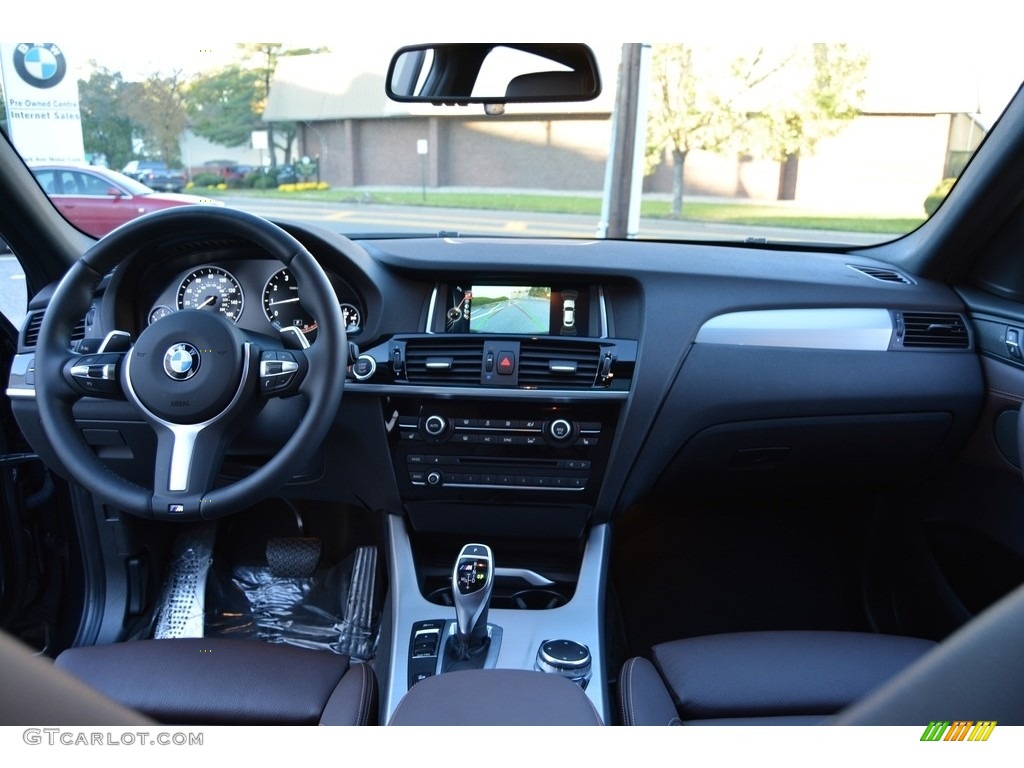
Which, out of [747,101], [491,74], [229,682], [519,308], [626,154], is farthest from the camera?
[626,154]

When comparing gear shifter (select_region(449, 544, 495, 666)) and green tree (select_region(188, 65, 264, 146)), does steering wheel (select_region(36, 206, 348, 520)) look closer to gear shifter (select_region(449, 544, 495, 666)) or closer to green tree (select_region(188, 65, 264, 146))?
gear shifter (select_region(449, 544, 495, 666))

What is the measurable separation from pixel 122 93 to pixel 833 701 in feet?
9.74

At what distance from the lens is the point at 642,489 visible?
2.52m

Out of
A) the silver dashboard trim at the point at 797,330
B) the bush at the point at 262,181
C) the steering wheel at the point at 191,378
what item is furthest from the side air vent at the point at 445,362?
the bush at the point at 262,181

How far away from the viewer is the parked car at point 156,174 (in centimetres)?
284

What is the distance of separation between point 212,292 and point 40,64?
1127mm

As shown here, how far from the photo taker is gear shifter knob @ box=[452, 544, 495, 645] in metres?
2.14

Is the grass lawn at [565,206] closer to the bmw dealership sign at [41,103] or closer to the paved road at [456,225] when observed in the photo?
the paved road at [456,225]

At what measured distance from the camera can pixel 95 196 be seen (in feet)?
8.75

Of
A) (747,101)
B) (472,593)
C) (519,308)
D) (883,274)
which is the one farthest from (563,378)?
(747,101)

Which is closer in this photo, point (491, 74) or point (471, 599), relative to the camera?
point (471, 599)

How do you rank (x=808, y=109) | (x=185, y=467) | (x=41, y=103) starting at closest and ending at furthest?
(x=185, y=467) → (x=41, y=103) → (x=808, y=109)

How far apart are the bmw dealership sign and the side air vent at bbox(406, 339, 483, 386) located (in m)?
1.34

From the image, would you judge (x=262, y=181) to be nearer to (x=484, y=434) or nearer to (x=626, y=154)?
(x=484, y=434)
